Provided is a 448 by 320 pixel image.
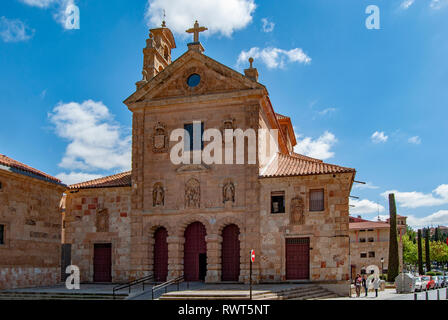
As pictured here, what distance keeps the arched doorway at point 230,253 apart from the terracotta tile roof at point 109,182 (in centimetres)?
714

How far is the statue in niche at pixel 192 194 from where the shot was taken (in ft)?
100

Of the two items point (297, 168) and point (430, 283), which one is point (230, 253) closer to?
point (297, 168)

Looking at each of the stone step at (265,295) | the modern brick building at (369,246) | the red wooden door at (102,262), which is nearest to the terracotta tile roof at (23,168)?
the red wooden door at (102,262)

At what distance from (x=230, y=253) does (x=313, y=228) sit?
17.2ft

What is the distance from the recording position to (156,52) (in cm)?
3575

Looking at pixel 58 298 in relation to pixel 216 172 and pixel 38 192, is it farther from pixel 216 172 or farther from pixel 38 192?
pixel 216 172

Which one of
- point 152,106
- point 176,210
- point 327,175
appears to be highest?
point 152,106

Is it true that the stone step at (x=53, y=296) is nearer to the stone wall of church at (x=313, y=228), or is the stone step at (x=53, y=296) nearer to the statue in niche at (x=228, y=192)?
the statue in niche at (x=228, y=192)

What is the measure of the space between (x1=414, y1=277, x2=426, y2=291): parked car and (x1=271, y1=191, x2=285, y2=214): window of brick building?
12454 mm

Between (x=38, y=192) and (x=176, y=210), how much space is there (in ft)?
27.3
